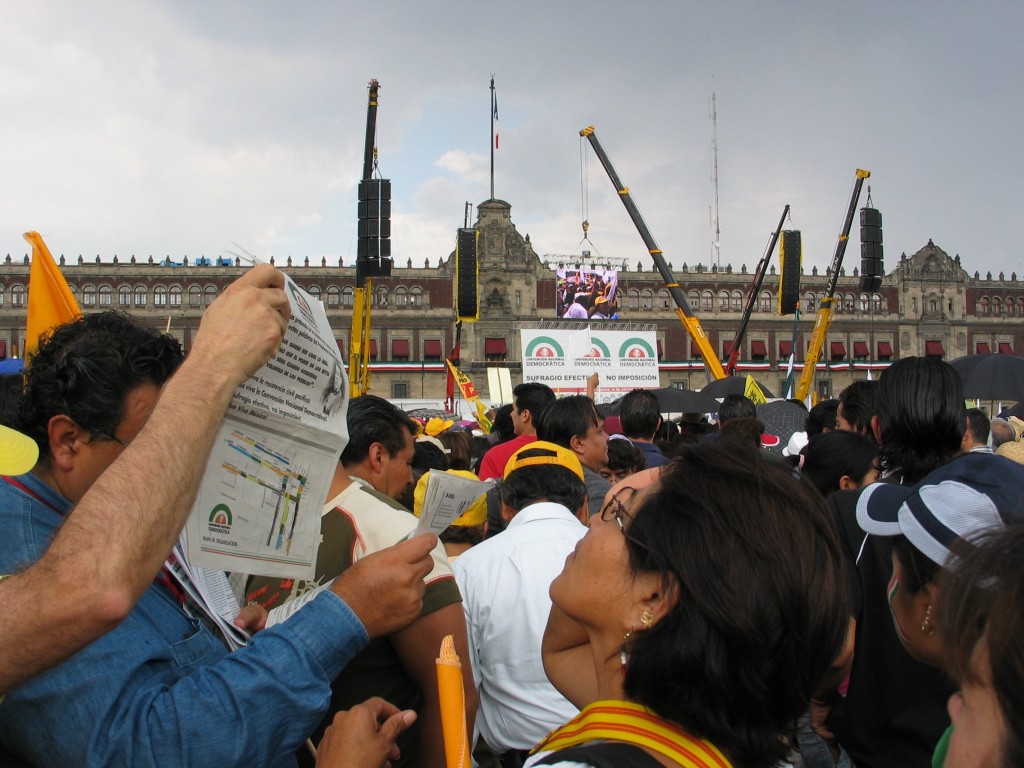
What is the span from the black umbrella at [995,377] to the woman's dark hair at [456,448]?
4.33m

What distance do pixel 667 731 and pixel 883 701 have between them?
144 cm

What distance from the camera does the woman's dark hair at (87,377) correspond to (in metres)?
1.47

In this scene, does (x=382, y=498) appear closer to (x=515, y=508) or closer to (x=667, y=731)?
(x=515, y=508)

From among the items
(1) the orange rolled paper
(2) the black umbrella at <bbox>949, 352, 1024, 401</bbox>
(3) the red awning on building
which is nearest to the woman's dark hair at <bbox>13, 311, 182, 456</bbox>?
(1) the orange rolled paper

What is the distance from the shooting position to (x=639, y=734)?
1.17 metres

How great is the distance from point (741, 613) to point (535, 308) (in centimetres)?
4570

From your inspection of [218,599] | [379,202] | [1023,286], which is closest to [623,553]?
[218,599]

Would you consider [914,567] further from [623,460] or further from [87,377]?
[623,460]

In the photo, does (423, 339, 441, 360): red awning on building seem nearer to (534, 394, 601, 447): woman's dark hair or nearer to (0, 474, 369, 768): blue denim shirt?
(534, 394, 601, 447): woman's dark hair

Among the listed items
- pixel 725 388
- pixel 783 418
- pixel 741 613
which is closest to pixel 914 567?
pixel 741 613

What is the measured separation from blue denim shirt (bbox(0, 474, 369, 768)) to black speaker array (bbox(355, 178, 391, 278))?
12.6 m

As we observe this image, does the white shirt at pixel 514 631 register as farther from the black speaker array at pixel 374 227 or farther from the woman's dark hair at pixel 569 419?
the black speaker array at pixel 374 227

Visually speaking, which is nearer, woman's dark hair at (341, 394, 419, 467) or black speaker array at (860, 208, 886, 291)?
woman's dark hair at (341, 394, 419, 467)

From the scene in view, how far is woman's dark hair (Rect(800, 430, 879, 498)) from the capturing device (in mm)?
3537
